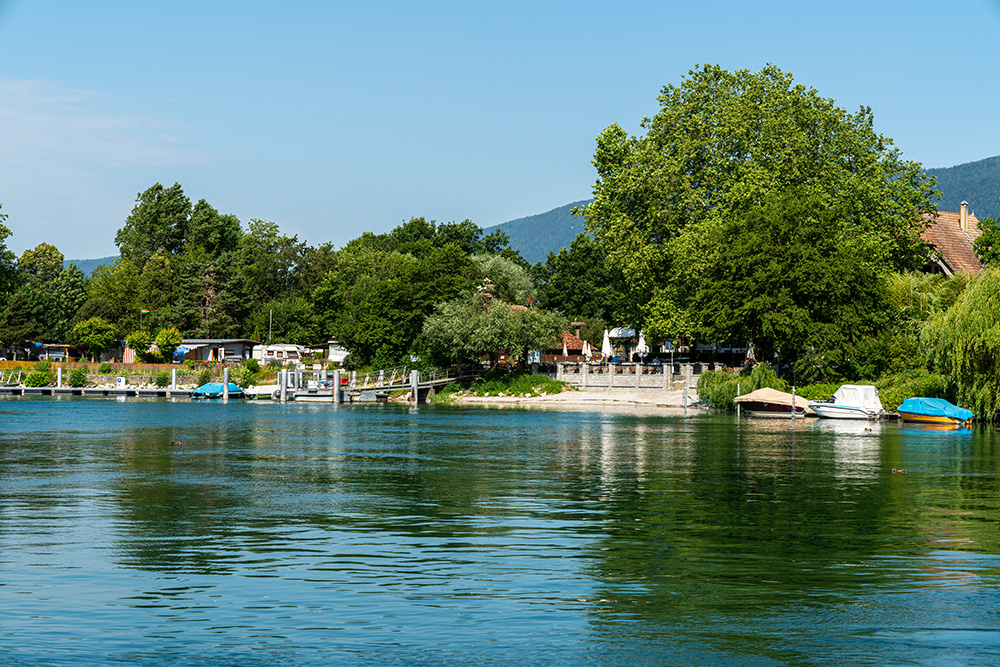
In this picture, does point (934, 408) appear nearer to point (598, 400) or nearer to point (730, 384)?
point (730, 384)

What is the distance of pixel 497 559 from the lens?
63.1ft

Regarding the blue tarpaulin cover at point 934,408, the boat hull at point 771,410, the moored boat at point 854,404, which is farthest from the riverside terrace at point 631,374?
the blue tarpaulin cover at point 934,408

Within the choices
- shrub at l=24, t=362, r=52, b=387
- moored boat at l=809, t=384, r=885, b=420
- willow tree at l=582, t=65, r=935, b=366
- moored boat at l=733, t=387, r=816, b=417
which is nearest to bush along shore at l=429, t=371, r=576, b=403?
willow tree at l=582, t=65, r=935, b=366

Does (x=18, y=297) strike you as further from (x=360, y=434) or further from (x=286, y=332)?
(x=360, y=434)

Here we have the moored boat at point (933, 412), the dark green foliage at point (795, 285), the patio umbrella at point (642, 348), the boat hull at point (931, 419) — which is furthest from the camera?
the patio umbrella at point (642, 348)

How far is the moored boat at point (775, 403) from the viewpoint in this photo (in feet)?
241

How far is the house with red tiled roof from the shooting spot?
93750 millimetres

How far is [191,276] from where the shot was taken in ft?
488

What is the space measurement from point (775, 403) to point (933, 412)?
13124 mm

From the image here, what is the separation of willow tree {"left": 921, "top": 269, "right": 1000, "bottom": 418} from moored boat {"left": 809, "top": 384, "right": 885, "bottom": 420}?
7.95m

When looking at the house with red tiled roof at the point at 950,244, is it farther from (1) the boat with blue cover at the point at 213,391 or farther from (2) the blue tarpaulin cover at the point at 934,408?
(1) the boat with blue cover at the point at 213,391

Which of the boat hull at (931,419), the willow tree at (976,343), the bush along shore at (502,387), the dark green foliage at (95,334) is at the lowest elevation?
the boat hull at (931,419)

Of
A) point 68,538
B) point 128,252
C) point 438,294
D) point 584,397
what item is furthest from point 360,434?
point 128,252

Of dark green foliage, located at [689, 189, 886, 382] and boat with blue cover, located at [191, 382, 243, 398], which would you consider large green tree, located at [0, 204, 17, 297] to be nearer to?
boat with blue cover, located at [191, 382, 243, 398]
